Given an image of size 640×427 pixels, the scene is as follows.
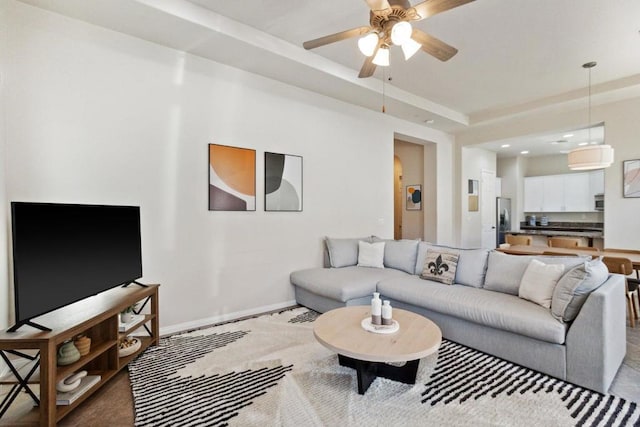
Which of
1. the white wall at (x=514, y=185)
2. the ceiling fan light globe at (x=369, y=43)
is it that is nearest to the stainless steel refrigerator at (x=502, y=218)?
the white wall at (x=514, y=185)

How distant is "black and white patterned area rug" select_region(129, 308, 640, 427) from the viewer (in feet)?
6.09

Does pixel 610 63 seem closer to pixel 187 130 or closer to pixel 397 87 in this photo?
pixel 397 87

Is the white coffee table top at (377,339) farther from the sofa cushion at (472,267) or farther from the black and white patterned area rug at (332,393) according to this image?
the sofa cushion at (472,267)

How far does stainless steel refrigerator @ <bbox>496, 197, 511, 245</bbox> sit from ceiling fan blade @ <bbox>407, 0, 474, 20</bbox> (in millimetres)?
6791

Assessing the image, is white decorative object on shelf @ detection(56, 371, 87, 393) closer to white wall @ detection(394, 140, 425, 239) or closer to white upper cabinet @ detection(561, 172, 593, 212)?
white wall @ detection(394, 140, 425, 239)

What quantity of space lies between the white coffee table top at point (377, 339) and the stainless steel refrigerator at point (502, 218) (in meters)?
6.41

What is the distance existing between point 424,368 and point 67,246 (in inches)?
105

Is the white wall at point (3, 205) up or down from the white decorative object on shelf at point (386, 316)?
up

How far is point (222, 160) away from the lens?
11.6 ft

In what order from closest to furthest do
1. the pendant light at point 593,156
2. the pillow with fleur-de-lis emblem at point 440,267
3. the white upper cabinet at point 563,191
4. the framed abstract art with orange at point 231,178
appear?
the pillow with fleur-de-lis emblem at point 440,267
the framed abstract art with orange at point 231,178
the pendant light at point 593,156
the white upper cabinet at point 563,191

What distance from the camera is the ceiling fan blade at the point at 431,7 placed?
197cm

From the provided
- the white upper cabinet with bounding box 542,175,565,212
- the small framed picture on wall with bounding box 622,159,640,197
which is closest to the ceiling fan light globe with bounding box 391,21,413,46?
the small framed picture on wall with bounding box 622,159,640,197

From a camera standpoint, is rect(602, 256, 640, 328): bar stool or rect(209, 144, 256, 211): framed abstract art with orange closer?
rect(602, 256, 640, 328): bar stool

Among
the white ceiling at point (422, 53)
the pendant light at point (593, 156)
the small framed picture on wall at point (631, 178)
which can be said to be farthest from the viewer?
the small framed picture on wall at point (631, 178)
